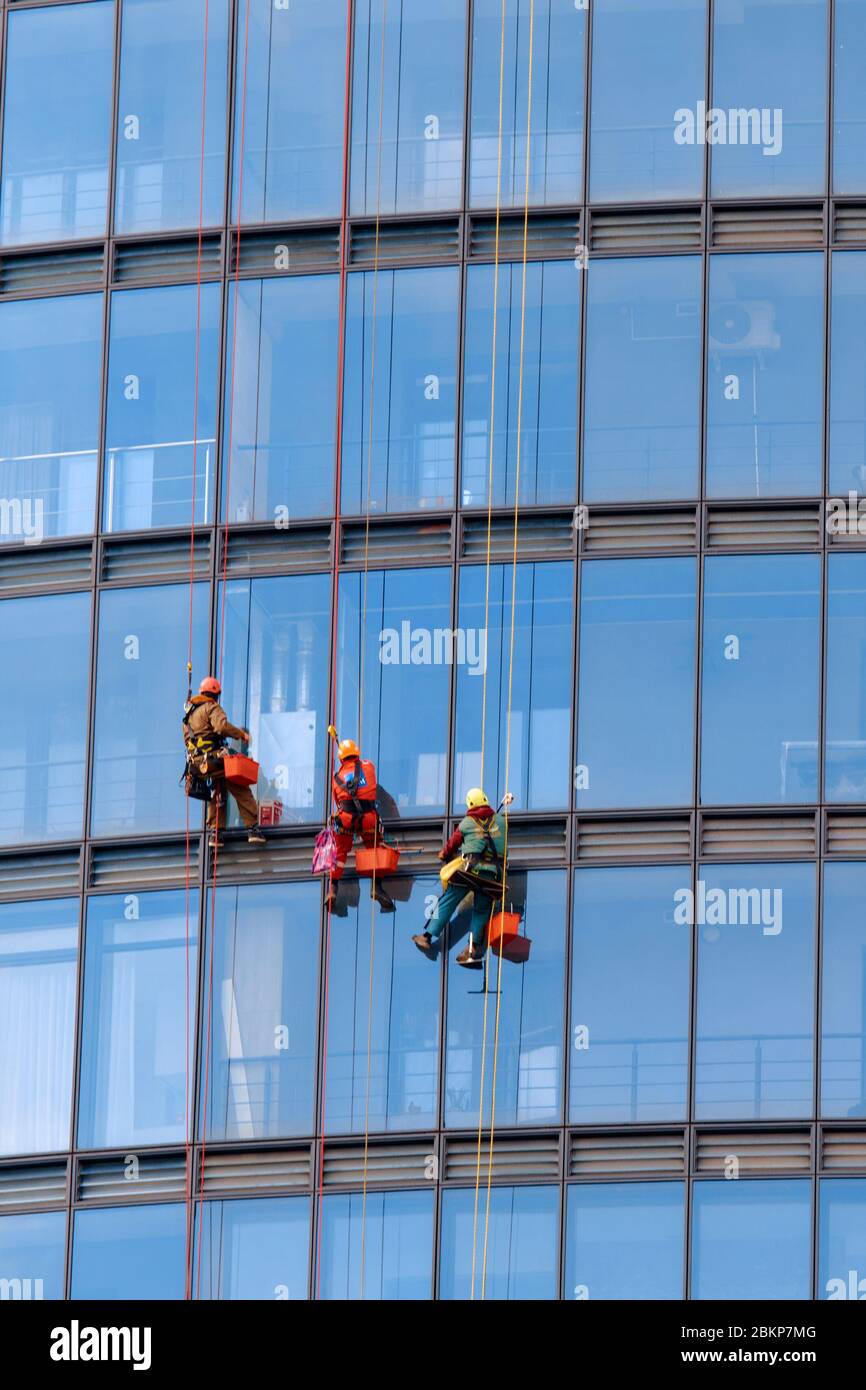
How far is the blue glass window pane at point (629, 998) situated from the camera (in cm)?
4612

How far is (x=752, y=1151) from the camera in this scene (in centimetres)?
4594

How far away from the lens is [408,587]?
4772 centimetres

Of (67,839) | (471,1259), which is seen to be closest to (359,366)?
(67,839)

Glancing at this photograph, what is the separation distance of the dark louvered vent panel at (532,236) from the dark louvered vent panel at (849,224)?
2888mm

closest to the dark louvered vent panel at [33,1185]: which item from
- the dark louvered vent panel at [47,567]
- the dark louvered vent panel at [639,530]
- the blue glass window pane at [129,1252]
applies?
the blue glass window pane at [129,1252]

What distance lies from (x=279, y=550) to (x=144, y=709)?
2333 mm

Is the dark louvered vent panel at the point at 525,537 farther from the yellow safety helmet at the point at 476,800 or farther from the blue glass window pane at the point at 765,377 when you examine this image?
the yellow safety helmet at the point at 476,800

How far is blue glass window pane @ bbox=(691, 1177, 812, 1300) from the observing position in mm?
45250

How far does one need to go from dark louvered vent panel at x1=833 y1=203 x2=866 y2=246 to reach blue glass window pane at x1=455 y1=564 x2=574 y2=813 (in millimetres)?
4860

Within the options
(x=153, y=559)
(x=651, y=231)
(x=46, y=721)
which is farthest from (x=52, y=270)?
(x=651, y=231)

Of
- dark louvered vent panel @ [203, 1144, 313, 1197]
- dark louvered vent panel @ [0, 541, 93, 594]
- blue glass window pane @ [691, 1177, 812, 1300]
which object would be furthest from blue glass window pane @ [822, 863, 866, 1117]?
dark louvered vent panel @ [0, 541, 93, 594]

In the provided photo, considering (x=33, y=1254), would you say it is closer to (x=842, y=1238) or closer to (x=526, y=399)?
(x=842, y=1238)

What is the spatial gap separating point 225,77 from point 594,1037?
39.1 feet

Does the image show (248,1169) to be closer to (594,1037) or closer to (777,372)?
(594,1037)
